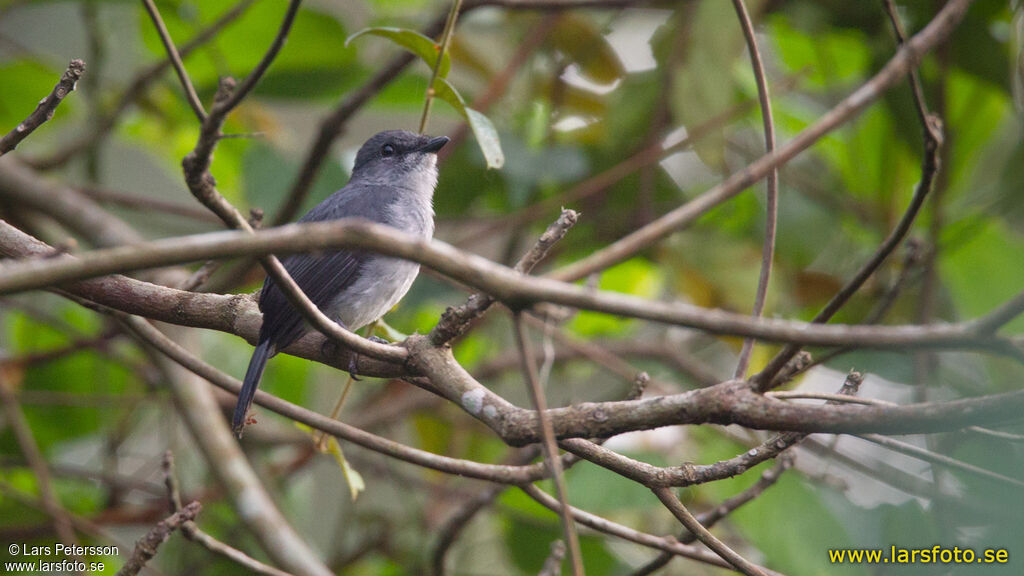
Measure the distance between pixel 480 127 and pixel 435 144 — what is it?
5.20ft

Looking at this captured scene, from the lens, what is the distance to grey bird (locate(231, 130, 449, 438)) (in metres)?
2.45

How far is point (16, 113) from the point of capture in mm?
4285

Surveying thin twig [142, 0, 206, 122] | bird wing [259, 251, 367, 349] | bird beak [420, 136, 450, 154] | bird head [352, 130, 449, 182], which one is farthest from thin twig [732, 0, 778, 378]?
bird head [352, 130, 449, 182]

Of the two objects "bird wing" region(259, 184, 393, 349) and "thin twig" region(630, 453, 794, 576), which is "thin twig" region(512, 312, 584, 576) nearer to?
"thin twig" region(630, 453, 794, 576)

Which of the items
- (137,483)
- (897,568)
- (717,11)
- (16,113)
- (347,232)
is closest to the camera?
(347,232)

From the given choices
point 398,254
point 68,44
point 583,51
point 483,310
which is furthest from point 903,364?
point 68,44

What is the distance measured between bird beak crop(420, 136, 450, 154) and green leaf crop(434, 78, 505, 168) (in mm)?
1441

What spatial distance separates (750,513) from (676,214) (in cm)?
210

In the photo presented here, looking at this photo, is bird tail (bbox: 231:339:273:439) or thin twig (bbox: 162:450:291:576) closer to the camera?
thin twig (bbox: 162:450:291:576)

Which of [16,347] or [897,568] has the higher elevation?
[16,347]

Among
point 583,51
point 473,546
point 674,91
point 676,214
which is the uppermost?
point 583,51

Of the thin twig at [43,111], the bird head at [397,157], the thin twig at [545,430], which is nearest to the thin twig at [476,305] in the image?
the thin twig at [545,430]

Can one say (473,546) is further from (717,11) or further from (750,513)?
(717,11)

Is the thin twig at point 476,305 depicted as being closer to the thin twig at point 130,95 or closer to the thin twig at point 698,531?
the thin twig at point 698,531
